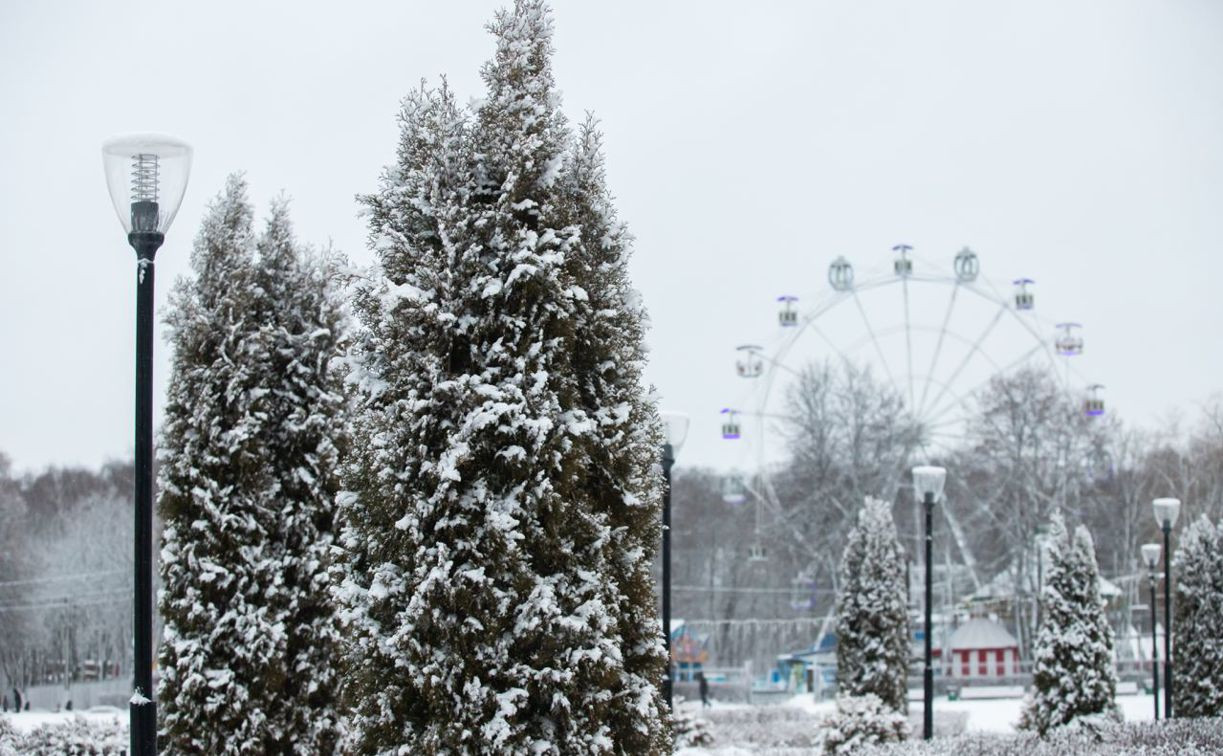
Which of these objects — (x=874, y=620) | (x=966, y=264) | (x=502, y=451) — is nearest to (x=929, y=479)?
(x=874, y=620)

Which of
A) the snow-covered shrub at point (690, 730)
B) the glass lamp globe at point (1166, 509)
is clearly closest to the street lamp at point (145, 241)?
the snow-covered shrub at point (690, 730)

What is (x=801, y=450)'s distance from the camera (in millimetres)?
46156

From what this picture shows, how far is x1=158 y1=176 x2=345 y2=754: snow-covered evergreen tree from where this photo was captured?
9.70 metres

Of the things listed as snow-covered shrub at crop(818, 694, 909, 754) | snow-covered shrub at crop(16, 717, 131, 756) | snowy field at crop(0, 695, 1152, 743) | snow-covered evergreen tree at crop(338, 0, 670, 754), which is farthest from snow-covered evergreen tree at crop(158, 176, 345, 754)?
snow-covered shrub at crop(818, 694, 909, 754)

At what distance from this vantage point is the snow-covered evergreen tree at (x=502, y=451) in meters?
6.20

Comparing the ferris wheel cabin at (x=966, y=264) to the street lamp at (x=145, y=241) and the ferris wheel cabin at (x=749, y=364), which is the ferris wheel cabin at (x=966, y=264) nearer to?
the ferris wheel cabin at (x=749, y=364)

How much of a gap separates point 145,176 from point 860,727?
1553 cm

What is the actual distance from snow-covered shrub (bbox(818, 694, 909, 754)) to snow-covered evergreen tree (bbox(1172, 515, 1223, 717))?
166 inches

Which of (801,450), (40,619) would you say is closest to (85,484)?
Answer: (40,619)

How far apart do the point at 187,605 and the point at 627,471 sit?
15.1 feet

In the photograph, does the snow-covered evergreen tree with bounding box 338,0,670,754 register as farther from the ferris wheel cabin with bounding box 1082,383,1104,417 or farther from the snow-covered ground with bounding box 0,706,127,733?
the ferris wheel cabin with bounding box 1082,383,1104,417

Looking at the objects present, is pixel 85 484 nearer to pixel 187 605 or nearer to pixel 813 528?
pixel 813 528

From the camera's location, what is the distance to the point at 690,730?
60.8ft

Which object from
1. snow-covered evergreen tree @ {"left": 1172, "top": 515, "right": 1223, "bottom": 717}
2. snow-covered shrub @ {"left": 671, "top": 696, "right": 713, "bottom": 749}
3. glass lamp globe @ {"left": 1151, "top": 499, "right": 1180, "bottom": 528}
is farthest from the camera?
glass lamp globe @ {"left": 1151, "top": 499, "right": 1180, "bottom": 528}
